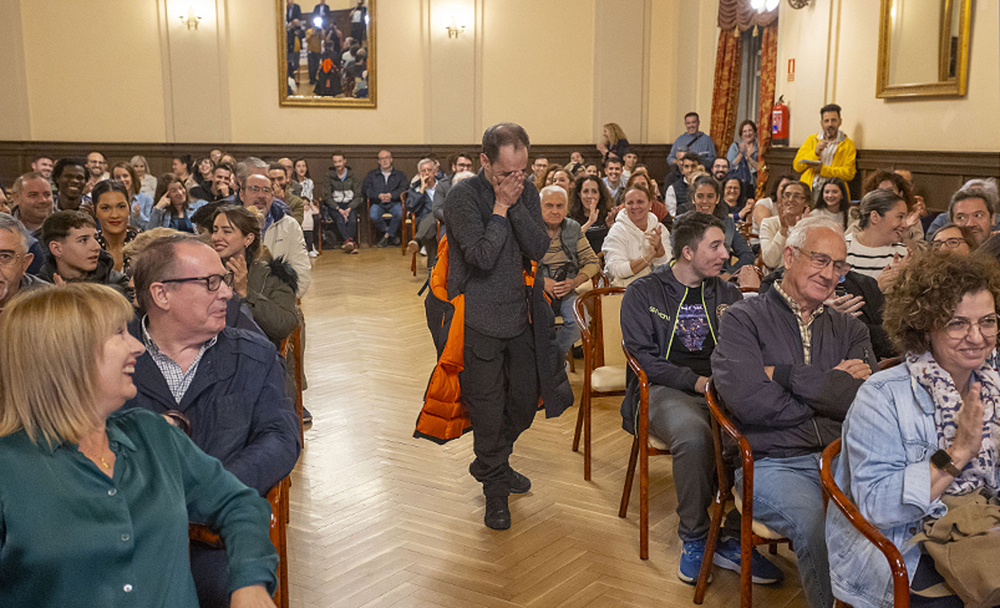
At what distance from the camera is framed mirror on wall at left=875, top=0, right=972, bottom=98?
6816mm

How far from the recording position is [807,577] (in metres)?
2.37

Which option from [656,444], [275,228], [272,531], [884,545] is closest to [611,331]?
[656,444]

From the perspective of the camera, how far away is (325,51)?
12.1 meters

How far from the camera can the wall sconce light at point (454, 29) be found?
1234 centimetres

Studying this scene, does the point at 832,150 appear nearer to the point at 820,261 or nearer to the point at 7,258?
the point at 820,261

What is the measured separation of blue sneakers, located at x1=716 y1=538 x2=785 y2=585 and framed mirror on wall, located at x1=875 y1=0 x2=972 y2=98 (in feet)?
17.9

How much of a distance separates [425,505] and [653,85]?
1059cm

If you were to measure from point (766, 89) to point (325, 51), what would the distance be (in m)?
6.15

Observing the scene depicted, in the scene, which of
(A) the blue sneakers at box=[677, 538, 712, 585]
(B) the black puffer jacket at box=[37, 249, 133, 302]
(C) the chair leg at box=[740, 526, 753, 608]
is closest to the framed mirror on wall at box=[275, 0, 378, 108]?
(B) the black puffer jacket at box=[37, 249, 133, 302]

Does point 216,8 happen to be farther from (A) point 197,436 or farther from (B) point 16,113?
→ (A) point 197,436

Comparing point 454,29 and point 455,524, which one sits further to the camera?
point 454,29

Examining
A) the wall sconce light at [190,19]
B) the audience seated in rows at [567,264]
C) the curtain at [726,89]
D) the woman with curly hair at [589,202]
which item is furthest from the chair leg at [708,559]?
the wall sconce light at [190,19]

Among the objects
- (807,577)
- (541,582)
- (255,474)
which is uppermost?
(255,474)

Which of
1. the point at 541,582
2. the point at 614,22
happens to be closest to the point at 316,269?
the point at 614,22
